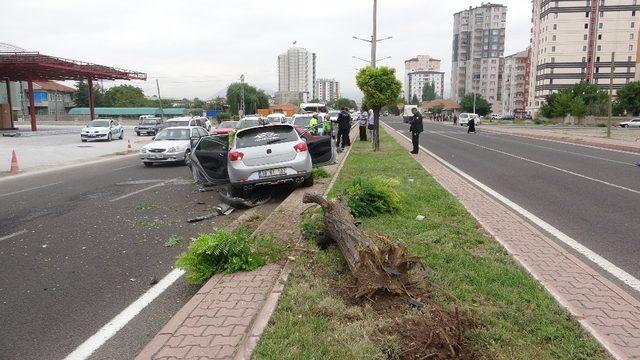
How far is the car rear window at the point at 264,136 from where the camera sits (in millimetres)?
9492

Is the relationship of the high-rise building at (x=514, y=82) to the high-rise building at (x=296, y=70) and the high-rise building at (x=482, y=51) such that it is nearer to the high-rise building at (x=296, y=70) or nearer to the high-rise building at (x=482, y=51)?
the high-rise building at (x=482, y=51)

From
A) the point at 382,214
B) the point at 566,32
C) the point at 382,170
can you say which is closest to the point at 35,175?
the point at 382,170

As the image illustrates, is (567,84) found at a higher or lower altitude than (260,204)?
higher

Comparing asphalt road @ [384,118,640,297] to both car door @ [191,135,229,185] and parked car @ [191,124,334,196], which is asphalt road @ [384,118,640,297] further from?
car door @ [191,135,229,185]

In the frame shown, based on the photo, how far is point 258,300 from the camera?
4020mm

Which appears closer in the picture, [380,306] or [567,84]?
[380,306]

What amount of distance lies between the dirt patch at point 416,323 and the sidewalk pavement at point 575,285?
37.5 inches

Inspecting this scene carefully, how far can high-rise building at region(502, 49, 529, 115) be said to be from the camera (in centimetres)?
13762

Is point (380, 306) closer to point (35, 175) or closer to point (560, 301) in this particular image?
point (560, 301)

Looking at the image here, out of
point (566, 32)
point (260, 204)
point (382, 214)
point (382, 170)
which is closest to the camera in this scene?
point (382, 214)

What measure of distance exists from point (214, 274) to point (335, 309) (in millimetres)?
1539

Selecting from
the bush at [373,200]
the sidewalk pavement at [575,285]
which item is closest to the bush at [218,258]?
the bush at [373,200]

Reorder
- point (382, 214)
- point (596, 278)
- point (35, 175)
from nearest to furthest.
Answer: point (596, 278) → point (382, 214) → point (35, 175)

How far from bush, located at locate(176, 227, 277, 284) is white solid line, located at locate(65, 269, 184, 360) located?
0.29 m
